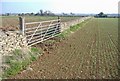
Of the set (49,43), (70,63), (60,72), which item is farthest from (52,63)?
(49,43)

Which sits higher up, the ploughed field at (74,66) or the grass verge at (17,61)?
the grass verge at (17,61)

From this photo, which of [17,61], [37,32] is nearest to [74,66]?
[17,61]

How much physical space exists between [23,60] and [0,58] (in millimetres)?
1196

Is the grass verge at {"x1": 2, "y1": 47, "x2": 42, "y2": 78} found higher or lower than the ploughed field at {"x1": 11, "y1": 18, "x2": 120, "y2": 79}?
higher

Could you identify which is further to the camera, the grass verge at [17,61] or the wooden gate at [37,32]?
the wooden gate at [37,32]

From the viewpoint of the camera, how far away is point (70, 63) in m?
10.5

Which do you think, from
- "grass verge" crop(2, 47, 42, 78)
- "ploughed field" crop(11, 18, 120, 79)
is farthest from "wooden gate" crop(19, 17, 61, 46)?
"grass verge" crop(2, 47, 42, 78)

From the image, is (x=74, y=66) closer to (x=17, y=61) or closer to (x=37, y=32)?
(x=17, y=61)

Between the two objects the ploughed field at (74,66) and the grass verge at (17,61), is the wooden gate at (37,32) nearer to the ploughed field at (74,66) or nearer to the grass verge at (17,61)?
the ploughed field at (74,66)

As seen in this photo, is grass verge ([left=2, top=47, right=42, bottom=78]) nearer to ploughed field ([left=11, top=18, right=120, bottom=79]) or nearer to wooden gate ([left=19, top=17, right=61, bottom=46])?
ploughed field ([left=11, top=18, right=120, bottom=79])

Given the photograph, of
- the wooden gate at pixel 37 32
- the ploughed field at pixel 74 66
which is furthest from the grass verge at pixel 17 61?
the wooden gate at pixel 37 32

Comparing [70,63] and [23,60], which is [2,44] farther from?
[70,63]

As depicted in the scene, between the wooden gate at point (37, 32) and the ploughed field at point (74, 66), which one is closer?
the ploughed field at point (74, 66)

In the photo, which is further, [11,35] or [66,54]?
[66,54]
